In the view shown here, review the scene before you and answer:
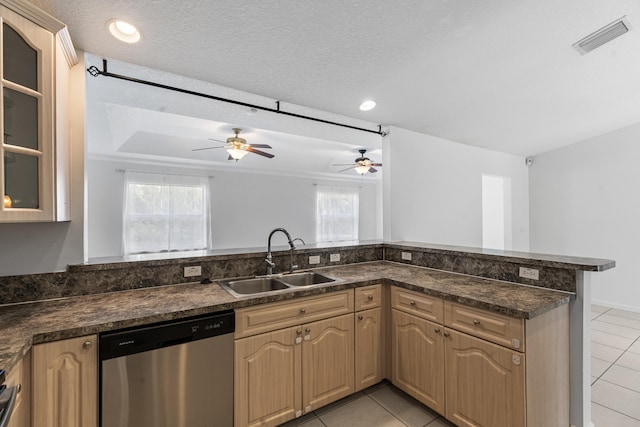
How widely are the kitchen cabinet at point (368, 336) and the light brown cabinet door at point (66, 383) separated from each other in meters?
1.49

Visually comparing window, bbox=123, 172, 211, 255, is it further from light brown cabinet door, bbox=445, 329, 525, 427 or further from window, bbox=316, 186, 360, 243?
light brown cabinet door, bbox=445, 329, 525, 427

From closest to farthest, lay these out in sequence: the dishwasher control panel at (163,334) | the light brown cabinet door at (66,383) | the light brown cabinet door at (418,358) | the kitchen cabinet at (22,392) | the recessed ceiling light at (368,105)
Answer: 1. the kitchen cabinet at (22,392)
2. the light brown cabinet door at (66,383)
3. the dishwasher control panel at (163,334)
4. the light brown cabinet door at (418,358)
5. the recessed ceiling light at (368,105)

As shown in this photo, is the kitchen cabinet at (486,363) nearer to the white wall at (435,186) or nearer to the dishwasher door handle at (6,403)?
the white wall at (435,186)

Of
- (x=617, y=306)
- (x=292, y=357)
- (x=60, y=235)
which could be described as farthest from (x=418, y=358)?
(x=617, y=306)

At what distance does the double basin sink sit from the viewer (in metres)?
2.10

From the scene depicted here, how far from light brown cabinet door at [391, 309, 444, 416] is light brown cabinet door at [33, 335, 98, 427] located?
1.77 metres

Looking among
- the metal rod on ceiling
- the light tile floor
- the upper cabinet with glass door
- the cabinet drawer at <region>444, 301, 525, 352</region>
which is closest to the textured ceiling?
the metal rod on ceiling

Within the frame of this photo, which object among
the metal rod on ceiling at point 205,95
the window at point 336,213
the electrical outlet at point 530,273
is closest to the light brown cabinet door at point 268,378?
the electrical outlet at point 530,273

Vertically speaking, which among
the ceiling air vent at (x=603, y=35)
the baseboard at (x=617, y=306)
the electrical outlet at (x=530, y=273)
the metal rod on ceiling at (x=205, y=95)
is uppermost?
the ceiling air vent at (x=603, y=35)

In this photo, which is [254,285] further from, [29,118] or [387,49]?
[387,49]

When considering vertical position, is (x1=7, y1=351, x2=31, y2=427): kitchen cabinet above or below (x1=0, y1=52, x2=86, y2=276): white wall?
below

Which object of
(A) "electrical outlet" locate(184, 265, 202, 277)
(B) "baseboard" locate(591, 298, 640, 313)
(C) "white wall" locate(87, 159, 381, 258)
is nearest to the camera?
(A) "electrical outlet" locate(184, 265, 202, 277)

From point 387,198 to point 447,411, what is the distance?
197 cm

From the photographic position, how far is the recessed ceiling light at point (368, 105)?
2639mm
